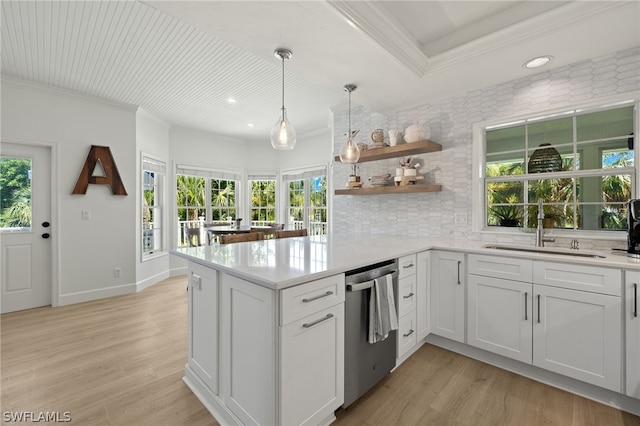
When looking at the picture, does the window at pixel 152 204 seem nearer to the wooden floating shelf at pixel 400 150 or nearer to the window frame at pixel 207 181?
the window frame at pixel 207 181

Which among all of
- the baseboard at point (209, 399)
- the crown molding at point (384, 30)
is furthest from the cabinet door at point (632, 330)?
the baseboard at point (209, 399)

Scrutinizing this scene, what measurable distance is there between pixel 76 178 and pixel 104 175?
31 centimetres

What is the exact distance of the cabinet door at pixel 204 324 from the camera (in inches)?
Result: 68.1

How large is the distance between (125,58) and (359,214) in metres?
3.18

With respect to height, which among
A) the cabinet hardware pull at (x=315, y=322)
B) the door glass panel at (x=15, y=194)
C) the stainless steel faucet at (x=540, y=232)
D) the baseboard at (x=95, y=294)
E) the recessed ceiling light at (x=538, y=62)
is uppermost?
the recessed ceiling light at (x=538, y=62)

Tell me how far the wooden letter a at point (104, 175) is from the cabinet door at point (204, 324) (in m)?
2.98

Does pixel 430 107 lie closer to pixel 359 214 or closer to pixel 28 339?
pixel 359 214

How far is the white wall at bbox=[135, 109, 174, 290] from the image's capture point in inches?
171

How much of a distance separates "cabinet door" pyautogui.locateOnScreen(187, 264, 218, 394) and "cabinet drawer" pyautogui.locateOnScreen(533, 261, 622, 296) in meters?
2.26

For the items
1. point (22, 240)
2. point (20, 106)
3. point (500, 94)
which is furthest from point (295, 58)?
point (22, 240)

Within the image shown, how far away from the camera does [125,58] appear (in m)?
2.92

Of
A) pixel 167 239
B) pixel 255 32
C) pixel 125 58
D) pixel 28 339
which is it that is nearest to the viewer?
pixel 255 32

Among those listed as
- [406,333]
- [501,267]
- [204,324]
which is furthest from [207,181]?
[501,267]

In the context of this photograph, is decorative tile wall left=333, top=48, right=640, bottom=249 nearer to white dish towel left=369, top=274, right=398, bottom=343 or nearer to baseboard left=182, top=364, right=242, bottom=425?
white dish towel left=369, top=274, right=398, bottom=343
